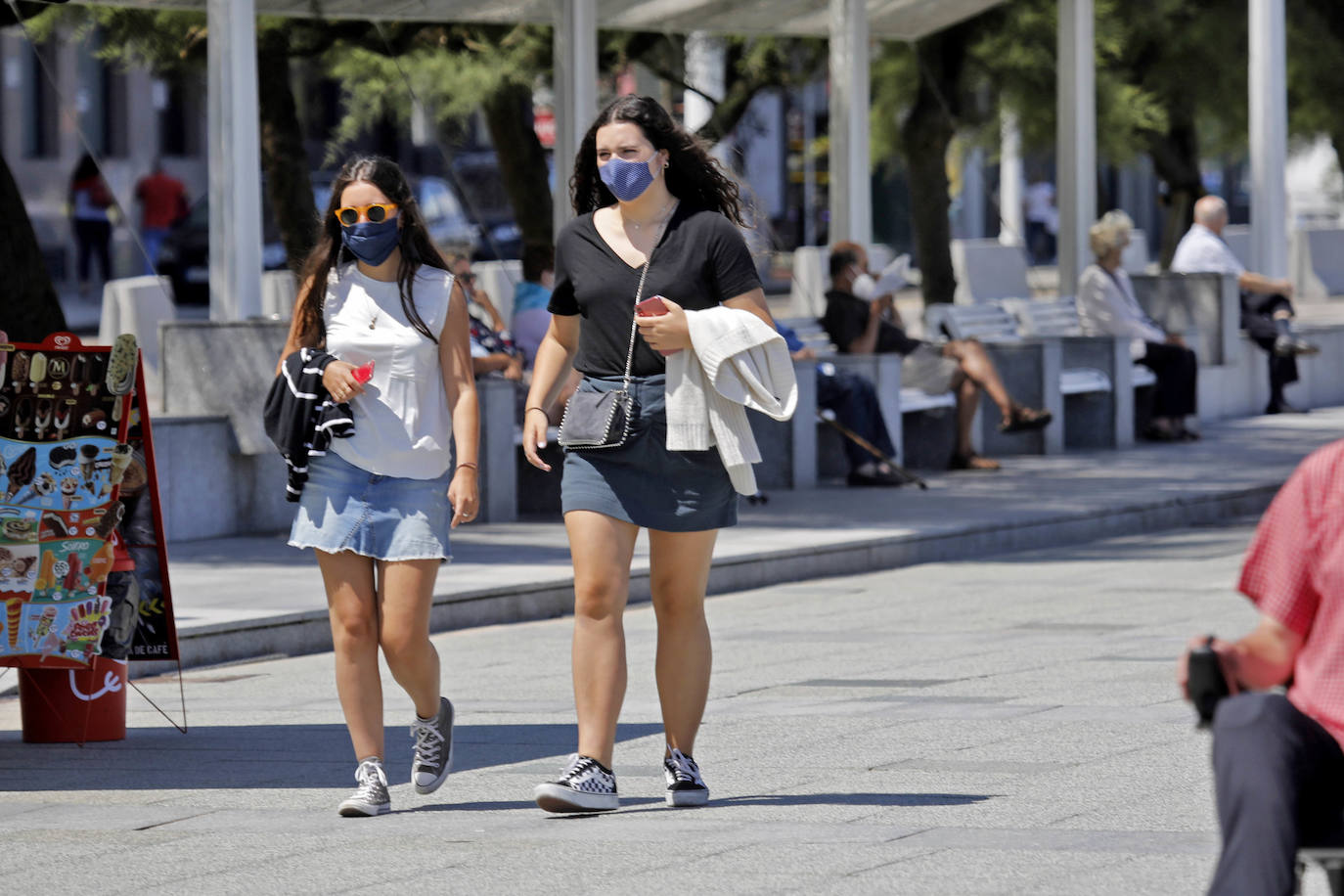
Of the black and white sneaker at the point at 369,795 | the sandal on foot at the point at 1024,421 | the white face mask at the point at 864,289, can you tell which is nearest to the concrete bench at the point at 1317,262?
the sandal on foot at the point at 1024,421

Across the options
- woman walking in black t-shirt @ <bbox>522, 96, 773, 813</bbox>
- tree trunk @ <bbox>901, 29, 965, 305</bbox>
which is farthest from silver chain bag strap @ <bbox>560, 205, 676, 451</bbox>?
tree trunk @ <bbox>901, 29, 965, 305</bbox>

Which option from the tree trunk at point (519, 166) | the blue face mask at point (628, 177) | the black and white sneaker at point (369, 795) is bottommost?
the black and white sneaker at point (369, 795)

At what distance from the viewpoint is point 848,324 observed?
16.1 m

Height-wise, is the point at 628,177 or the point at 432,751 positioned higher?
the point at 628,177

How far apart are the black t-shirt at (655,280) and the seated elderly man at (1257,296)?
14664 mm

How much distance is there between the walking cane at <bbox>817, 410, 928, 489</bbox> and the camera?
15.3 meters

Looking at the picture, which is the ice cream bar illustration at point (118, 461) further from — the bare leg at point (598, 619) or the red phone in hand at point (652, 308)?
the red phone in hand at point (652, 308)

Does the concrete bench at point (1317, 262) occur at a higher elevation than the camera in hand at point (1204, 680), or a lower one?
higher

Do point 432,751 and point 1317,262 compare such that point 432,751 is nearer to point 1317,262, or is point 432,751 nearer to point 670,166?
point 670,166

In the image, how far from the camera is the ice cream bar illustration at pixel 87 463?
7477 millimetres

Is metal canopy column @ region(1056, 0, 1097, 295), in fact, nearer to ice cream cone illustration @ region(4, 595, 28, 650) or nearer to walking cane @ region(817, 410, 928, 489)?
walking cane @ region(817, 410, 928, 489)

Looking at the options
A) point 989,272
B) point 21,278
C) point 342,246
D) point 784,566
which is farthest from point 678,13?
point 989,272

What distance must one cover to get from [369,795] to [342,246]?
1481 millimetres

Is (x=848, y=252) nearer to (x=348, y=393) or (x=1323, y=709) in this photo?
(x=348, y=393)
